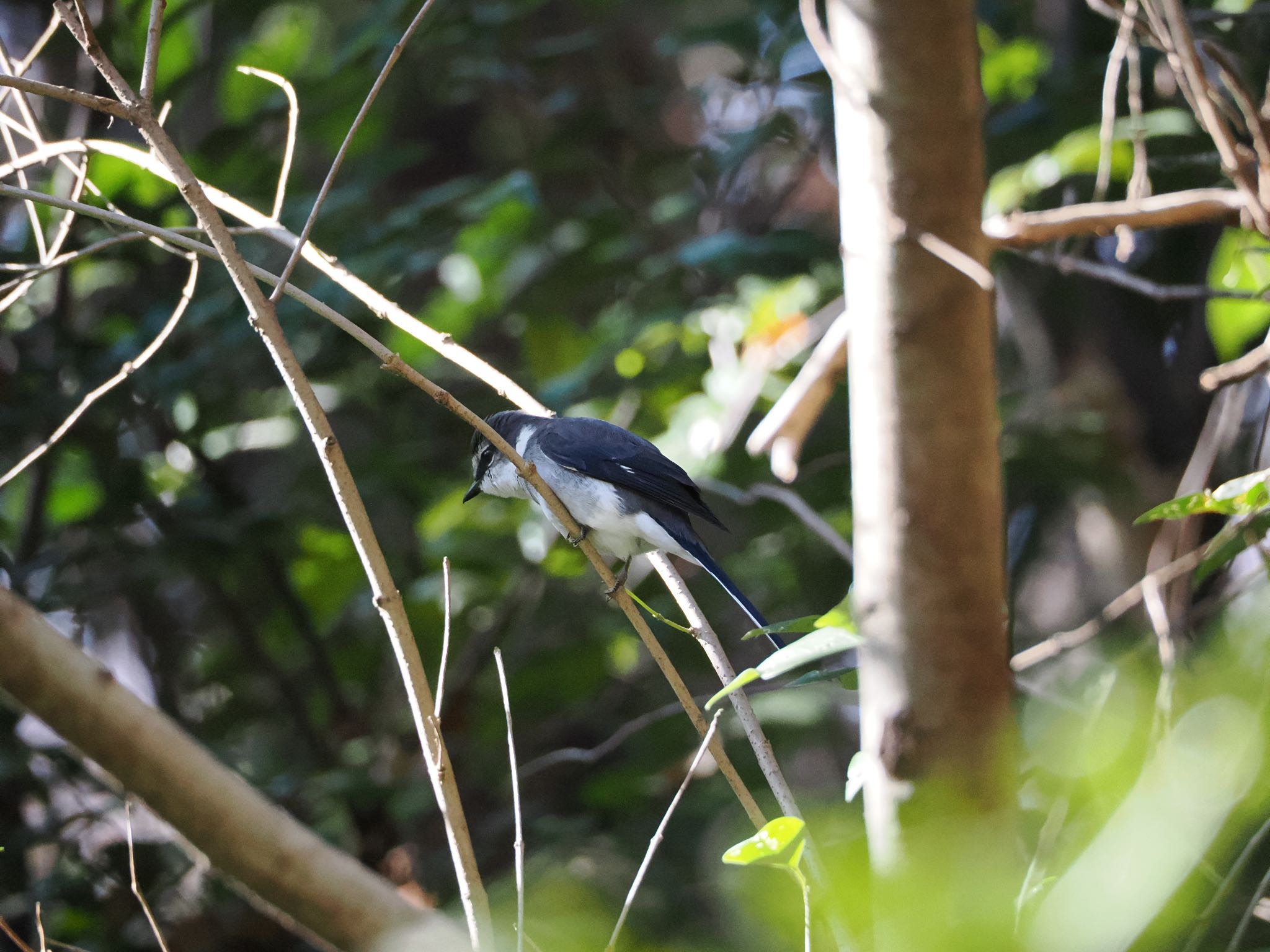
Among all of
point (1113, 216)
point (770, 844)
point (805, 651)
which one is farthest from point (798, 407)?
point (770, 844)

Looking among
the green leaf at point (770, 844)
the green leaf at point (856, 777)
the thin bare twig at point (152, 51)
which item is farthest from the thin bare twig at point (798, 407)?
the thin bare twig at point (152, 51)

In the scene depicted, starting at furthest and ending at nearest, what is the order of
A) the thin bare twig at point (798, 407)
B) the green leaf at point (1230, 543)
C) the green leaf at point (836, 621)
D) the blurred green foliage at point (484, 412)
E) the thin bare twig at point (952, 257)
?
the blurred green foliage at point (484, 412), the thin bare twig at point (798, 407), the green leaf at point (1230, 543), the thin bare twig at point (952, 257), the green leaf at point (836, 621)

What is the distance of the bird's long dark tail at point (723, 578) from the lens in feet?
8.36

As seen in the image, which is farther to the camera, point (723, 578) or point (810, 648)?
point (723, 578)

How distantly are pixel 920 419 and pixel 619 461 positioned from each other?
1.82m

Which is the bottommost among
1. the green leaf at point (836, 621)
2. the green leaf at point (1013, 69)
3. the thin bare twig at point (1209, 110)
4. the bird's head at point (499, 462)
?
the green leaf at point (836, 621)

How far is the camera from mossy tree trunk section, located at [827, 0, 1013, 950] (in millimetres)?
1345

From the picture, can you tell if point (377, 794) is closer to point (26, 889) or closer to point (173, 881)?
point (173, 881)

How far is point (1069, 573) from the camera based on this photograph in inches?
196

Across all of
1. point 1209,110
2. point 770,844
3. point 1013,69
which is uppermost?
point 1013,69

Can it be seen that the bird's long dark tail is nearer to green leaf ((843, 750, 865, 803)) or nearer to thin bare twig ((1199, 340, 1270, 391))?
green leaf ((843, 750, 865, 803))

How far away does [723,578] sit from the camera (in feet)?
9.01

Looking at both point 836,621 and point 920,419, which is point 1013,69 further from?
point 836,621

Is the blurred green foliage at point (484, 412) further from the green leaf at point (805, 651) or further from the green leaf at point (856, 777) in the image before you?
the green leaf at point (805, 651)
